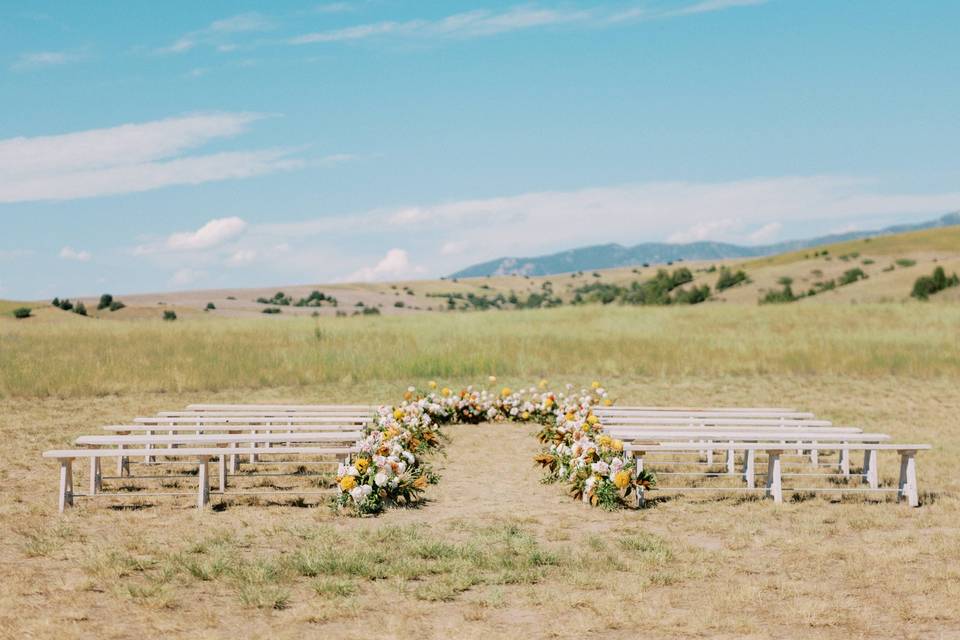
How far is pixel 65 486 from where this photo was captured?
9.54 metres

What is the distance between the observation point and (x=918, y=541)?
808 centimetres

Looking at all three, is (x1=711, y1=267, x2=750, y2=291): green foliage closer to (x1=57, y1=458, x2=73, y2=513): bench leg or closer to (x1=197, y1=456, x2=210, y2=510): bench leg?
(x1=197, y1=456, x2=210, y2=510): bench leg

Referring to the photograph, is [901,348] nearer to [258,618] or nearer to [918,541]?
[918,541]

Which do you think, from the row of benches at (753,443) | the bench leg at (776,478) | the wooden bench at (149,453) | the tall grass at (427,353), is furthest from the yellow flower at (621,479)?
the tall grass at (427,353)

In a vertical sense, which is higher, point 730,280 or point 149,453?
point 730,280

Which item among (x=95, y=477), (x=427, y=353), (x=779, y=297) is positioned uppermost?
(x=779, y=297)

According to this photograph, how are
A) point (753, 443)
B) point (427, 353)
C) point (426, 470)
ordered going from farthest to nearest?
1. point (427, 353)
2. point (426, 470)
3. point (753, 443)

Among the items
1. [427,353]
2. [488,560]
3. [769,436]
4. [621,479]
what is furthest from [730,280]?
[488,560]

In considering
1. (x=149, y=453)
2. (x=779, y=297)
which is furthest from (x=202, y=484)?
(x=779, y=297)

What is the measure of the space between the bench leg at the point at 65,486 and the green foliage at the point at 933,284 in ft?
172

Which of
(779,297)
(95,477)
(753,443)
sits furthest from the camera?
(779,297)

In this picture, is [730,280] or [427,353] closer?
[427,353]

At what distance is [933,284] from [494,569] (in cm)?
5506

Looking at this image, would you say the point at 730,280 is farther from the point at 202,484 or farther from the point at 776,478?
the point at 202,484
